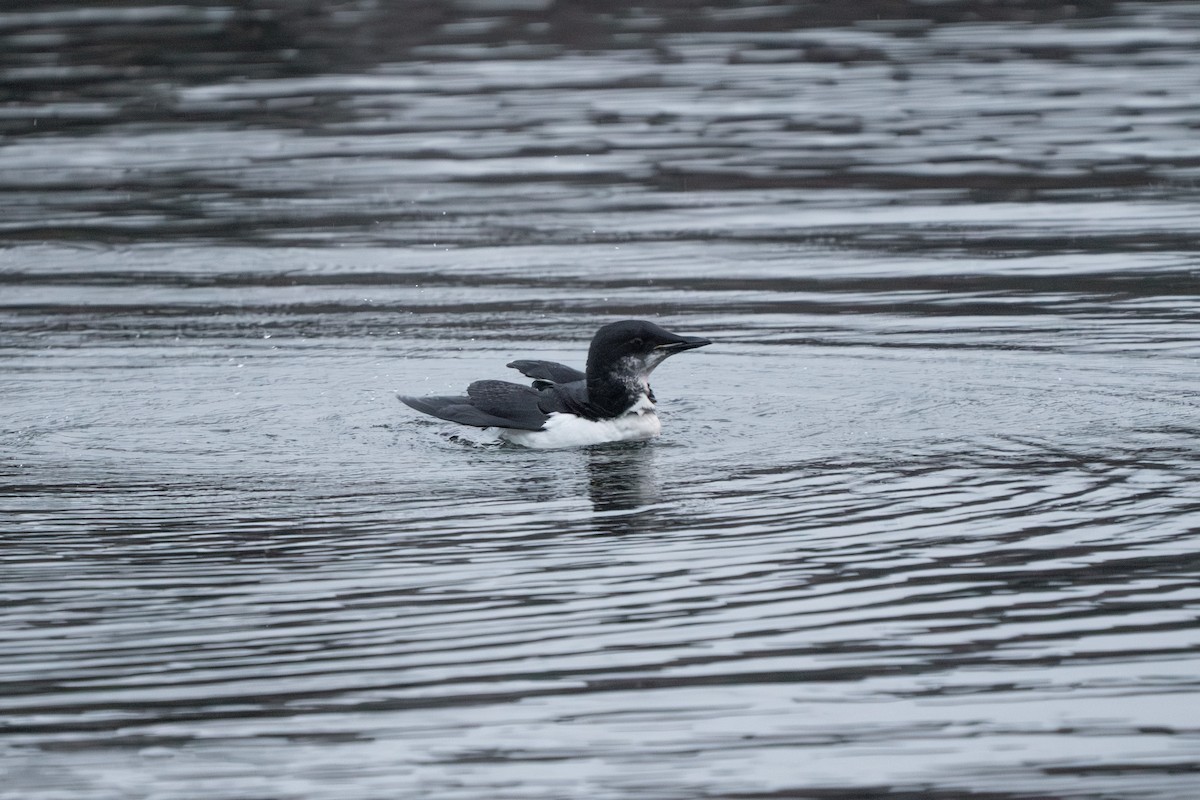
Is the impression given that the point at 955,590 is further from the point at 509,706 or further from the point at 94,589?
the point at 94,589

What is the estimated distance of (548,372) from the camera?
33.4ft

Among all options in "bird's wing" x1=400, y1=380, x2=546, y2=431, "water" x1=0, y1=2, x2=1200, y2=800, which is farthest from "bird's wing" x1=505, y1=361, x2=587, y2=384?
"water" x1=0, y1=2, x2=1200, y2=800

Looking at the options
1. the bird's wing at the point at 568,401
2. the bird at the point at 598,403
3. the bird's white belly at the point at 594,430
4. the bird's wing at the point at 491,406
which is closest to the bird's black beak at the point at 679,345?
the bird at the point at 598,403

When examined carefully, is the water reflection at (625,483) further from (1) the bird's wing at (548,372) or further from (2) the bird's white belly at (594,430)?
(1) the bird's wing at (548,372)

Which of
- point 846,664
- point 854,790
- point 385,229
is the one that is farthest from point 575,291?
point 854,790

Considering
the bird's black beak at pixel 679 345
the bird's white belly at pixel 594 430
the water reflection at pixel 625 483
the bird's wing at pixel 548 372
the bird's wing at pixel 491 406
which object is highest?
the bird's black beak at pixel 679 345

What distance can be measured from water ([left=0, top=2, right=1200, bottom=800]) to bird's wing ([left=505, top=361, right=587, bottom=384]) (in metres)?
0.49

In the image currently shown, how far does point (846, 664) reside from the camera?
647cm

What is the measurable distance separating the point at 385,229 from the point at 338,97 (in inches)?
270

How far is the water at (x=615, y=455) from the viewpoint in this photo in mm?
6008

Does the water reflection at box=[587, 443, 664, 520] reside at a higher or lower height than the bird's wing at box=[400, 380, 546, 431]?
lower

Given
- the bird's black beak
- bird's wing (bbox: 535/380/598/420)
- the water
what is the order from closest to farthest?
1. the water
2. the bird's black beak
3. bird's wing (bbox: 535/380/598/420)

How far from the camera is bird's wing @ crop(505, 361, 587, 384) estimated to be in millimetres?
10141

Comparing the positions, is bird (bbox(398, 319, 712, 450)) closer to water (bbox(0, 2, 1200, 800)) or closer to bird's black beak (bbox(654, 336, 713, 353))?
bird's black beak (bbox(654, 336, 713, 353))
